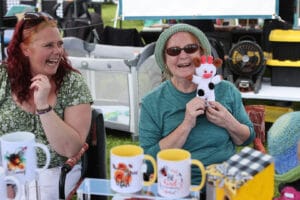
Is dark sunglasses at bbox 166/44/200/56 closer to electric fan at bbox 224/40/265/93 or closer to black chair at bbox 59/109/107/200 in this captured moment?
black chair at bbox 59/109/107/200

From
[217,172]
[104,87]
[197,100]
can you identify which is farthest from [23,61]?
[104,87]

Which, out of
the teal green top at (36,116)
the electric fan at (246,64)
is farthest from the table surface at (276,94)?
the teal green top at (36,116)

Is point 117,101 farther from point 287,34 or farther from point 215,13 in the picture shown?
point 287,34

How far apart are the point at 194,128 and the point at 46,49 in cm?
67

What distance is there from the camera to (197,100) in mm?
1821

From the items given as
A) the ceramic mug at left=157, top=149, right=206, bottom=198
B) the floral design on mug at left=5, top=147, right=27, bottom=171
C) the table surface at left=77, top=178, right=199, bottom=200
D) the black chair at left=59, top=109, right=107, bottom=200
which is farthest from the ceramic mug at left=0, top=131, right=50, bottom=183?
the black chair at left=59, top=109, right=107, bottom=200

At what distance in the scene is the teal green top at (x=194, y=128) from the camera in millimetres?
1974

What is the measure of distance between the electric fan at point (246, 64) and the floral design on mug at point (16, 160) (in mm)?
2698

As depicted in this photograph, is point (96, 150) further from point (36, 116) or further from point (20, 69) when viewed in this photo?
point (20, 69)

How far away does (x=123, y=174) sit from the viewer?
1.34m

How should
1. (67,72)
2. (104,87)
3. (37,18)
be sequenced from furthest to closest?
(104,87) < (67,72) < (37,18)

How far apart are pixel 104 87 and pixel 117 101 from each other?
0.16 metres

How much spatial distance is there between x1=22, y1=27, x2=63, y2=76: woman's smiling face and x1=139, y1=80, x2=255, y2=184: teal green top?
0.40 meters

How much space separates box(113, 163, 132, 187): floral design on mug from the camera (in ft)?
4.34
